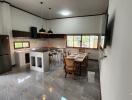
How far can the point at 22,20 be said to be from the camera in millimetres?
5523

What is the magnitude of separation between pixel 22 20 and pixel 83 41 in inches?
177

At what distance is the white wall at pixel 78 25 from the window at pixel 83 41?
0.39 meters

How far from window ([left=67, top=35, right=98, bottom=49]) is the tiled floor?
3493mm

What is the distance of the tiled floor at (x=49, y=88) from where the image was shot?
8.08ft

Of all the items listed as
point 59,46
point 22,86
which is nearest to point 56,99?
point 22,86

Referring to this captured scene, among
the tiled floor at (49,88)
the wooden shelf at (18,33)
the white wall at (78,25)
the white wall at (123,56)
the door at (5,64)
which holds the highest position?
the white wall at (78,25)

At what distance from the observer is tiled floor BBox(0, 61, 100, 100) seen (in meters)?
2.46

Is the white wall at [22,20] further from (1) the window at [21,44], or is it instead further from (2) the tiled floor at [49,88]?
(2) the tiled floor at [49,88]

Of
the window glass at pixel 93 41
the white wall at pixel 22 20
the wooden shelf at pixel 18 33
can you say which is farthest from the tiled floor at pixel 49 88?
the window glass at pixel 93 41

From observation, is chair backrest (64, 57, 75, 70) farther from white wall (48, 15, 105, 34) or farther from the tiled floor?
white wall (48, 15, 105, 34)

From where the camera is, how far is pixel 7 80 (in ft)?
11.0

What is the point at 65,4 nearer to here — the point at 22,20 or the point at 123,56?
the point at 22,20

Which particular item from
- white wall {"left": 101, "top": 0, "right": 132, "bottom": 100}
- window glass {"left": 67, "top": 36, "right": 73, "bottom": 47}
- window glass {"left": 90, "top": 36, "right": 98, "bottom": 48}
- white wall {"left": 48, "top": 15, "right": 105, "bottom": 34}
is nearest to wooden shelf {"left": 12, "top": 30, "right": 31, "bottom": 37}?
white wall {"left": 48, "top": 15, "right": 105, "bottom": 34}

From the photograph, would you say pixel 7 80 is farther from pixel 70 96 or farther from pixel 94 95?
pixel 94 95
